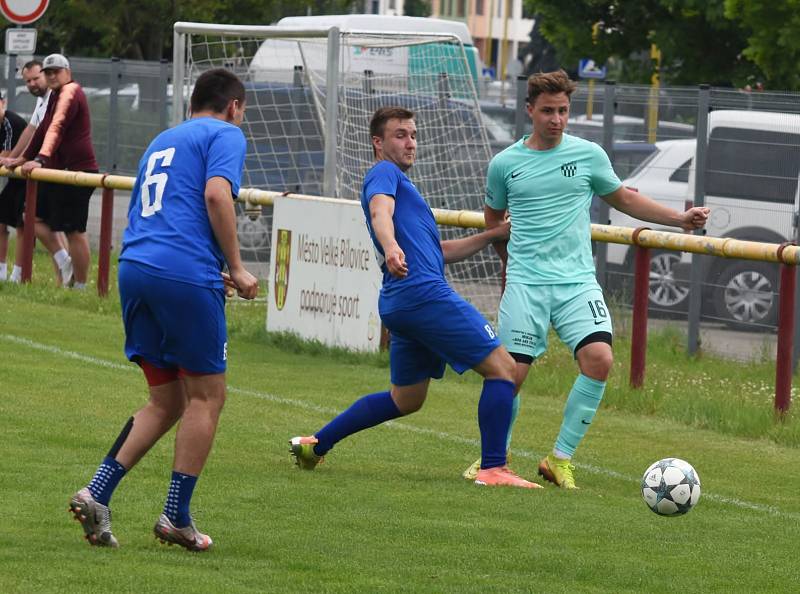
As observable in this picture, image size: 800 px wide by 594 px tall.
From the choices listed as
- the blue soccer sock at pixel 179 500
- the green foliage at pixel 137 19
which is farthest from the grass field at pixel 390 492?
the green foliage at pixel 137 19

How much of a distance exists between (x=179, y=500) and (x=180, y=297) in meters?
0.73

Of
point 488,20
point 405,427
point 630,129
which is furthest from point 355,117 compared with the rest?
point 488,20


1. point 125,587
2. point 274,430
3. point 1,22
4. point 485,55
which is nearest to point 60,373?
point 274,430

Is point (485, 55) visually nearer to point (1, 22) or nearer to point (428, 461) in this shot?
point (1, 22)

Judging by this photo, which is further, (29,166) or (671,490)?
(29,166)

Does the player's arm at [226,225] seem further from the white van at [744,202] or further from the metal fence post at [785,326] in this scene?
the white van at [744,202]

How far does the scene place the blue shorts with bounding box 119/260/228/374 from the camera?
6410 mm

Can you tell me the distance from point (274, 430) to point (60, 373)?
2.14 meters

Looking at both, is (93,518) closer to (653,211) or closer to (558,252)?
(558,252)

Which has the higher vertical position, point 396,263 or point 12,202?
point 396,263

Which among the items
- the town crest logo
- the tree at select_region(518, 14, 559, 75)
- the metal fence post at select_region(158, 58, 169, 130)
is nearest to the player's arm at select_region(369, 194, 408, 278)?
the town crest logo

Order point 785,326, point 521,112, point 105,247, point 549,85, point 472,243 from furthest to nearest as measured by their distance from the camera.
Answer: point 521,112 → point 105,247 → point 785,326 → point 472,243 → point 549,85

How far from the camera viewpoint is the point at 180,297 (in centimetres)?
641

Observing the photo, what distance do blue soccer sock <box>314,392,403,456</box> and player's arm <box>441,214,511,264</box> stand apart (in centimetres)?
76
